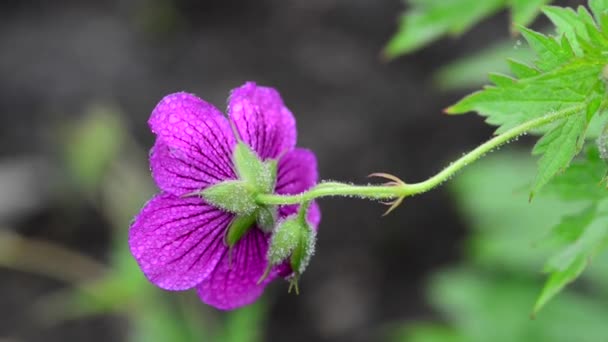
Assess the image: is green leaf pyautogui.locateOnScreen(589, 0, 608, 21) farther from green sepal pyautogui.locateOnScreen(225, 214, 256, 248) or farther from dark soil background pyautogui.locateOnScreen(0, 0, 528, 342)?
dark soil background pyautogui.locateOnScreen(0, 0, 528, 342)

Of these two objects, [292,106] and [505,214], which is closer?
[505,214]

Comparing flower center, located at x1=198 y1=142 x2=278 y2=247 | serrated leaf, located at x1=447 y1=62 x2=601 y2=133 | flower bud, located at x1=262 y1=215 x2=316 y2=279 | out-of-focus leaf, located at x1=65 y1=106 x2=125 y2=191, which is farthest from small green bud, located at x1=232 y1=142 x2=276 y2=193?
out-of-focus leaf, located at x1=65 y1=106 x2=125 y2=191

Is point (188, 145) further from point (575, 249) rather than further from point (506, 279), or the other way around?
point (506, 279)

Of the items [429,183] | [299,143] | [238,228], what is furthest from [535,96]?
[299,143]

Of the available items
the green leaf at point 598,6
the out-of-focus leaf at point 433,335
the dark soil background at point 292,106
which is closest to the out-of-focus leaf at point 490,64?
the dark soil background at point 292,106

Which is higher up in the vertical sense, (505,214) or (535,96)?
(505,214)

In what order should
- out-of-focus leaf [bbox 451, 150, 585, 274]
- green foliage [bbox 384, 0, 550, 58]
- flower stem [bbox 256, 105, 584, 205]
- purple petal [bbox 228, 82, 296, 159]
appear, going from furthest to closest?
out-of-focus leaf [bbox 451, 150, 585, 274] < green foliage [bbox 384, 0, 550, 58] < purple petal [bbox 228, 82, 296, 159] < flower stem [bbox 256, 105, 584, 205]

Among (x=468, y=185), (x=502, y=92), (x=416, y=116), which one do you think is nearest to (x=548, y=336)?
(x=468, y=185)

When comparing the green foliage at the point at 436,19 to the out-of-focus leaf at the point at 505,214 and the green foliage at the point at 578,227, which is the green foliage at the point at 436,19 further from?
the out-of-focus leaf at the point at 505,214
